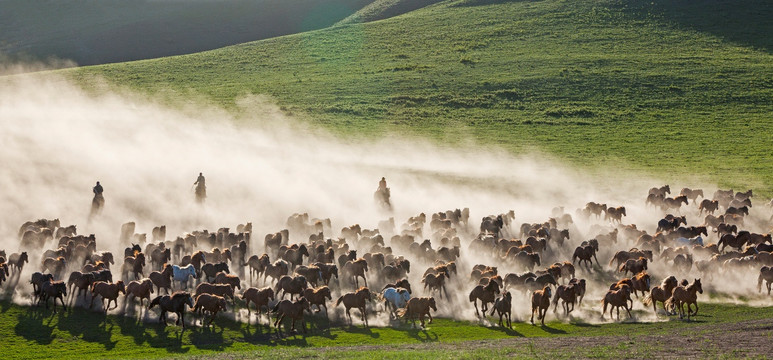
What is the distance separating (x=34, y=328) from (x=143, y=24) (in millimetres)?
145306

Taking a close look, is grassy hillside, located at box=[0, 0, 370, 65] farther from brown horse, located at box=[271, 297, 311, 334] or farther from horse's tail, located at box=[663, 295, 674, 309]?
horse's tail, located at box=[663, 295, 674, 309]

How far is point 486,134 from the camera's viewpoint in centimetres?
8938

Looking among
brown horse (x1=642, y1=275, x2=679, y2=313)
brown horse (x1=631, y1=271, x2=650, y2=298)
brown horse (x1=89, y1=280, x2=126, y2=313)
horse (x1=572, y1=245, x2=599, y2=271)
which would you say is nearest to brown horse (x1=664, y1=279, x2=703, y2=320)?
brown horse (x1=642, y1=275, x2=679, y2=313)

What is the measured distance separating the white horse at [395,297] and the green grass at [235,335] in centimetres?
139

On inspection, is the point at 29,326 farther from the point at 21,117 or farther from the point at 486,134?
the point at 486,134

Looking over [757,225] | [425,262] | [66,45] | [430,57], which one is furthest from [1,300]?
[66,45]

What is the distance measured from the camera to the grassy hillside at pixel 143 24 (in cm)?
14888

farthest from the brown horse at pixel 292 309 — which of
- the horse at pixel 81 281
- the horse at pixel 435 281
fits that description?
the horse at pixel 81 281

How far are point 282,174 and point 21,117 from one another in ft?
110

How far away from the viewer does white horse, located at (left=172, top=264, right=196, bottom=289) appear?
3847 centimetres

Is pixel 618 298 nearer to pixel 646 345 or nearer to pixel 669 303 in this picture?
pixel 669 303

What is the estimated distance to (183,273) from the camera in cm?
3853

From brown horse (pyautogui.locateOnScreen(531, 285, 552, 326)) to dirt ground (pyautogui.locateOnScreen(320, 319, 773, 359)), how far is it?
11.3 feet

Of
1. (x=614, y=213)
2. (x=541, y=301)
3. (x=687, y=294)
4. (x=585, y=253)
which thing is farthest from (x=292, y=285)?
(x=614, y=213)
